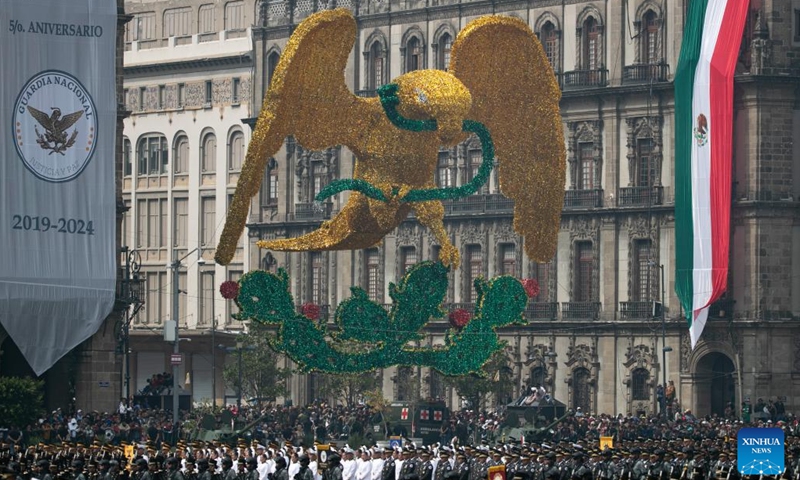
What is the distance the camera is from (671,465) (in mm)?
60656

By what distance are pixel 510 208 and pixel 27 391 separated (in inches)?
1451

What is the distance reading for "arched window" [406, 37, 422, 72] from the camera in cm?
11506

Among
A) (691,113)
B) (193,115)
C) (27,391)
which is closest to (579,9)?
(691,113)

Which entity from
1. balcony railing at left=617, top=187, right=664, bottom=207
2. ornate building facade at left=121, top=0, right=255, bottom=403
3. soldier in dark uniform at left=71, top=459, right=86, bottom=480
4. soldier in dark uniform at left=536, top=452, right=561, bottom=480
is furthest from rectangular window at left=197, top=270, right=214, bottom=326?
soldier in dark uniform at left=71, top=459, right=86, bottom=480

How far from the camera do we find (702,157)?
9400cm

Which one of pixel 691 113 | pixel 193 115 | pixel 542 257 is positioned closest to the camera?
pixel 542 257

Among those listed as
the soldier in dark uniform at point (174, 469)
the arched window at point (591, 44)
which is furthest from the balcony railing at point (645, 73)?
the soldier in dark uniform at point (174, 469)

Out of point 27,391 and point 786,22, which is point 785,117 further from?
point 27,391

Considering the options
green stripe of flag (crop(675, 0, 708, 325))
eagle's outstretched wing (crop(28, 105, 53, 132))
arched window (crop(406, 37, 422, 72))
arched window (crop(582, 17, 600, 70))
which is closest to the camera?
eagle's outstretched wing (crop(28, 105, 53, 132))

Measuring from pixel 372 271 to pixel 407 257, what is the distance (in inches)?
83.1

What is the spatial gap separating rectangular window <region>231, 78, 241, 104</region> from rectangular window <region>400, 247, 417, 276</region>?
692 inches

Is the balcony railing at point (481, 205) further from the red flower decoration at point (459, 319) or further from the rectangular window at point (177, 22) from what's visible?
the red flower decoration at point (459, 319)

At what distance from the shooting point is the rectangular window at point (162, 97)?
133075 mm

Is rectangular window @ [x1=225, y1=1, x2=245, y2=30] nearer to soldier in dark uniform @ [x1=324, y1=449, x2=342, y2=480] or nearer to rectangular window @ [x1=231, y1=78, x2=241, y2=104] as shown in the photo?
rectangular window @ [x1=231, y1=78, x2=241, y2=104]
